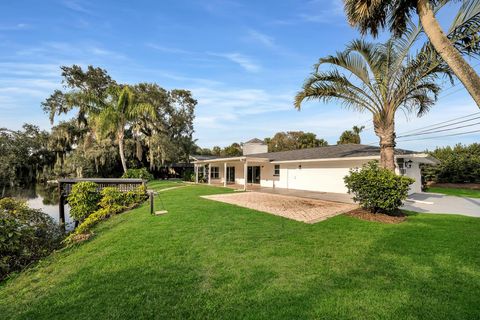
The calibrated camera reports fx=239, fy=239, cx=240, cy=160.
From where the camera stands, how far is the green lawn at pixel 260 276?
3023mm

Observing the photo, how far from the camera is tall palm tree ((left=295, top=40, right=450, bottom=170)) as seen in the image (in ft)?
24.9

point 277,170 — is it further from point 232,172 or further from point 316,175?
point 232,172

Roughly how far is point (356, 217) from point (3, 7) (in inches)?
562

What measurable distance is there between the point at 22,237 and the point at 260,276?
622 centimetres

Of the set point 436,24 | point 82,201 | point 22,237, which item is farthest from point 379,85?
point 82,201

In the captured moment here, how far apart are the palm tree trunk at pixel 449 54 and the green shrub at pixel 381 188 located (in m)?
4.75

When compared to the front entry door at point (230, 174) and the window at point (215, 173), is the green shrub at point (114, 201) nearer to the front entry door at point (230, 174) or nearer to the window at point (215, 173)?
the front entry door at point (230, 174)

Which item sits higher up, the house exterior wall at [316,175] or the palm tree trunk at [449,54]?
the palm tree trunk at [449,54]

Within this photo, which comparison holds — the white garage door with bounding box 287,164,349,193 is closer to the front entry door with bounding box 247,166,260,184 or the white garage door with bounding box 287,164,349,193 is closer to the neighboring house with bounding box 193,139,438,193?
the neighboring house with bounding box 193,139,438,193

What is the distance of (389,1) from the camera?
5266 mm

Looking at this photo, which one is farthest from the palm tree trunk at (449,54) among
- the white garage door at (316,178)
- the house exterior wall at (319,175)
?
the white garage door at (316,178)

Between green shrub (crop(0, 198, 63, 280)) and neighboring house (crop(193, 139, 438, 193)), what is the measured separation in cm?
1178

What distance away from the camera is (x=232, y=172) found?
2547cm

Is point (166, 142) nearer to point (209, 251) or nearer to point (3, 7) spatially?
point (3, 7)
